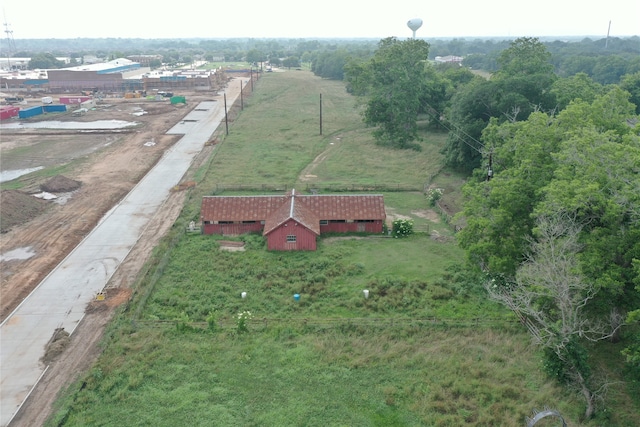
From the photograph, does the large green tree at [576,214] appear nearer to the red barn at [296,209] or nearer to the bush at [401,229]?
the bush at [401,229]

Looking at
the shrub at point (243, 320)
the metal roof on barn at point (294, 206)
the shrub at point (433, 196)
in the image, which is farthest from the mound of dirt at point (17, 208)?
the shrub at point (433, 196)

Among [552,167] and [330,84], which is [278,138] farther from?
[330,84]

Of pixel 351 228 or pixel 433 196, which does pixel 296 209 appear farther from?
pixel 433 196

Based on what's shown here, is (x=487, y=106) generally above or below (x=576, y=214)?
above

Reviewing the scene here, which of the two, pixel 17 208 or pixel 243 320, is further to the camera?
pixel 17 208

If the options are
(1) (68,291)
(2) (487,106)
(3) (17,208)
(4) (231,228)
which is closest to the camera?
(1) (68,291)

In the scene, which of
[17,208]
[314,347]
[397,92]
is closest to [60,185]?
[17,208]

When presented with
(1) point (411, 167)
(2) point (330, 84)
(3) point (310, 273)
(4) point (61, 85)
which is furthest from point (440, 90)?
(4) point (61, 85)

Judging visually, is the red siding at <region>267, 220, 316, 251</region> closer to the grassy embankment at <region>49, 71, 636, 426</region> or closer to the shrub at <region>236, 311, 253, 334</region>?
the grassy embankment at <region>49, 71, 636, 426</region>
